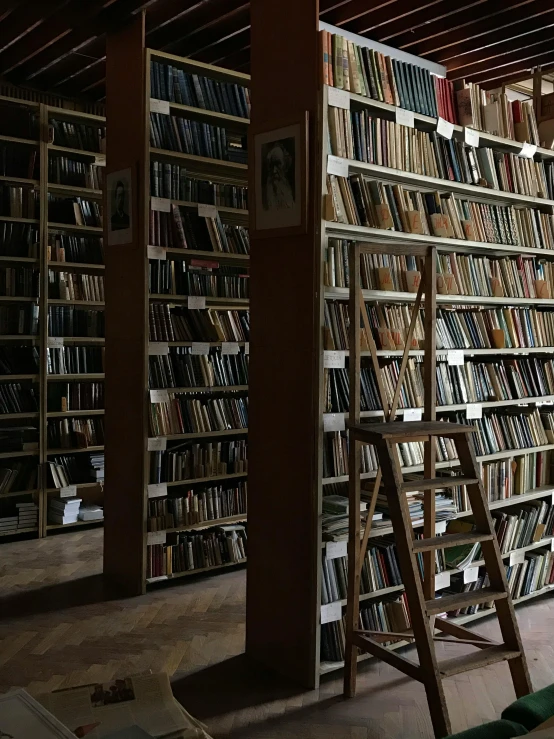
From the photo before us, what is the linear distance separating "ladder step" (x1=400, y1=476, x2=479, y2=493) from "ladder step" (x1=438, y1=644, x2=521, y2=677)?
0.65 m

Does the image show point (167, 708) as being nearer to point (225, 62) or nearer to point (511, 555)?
point (511, 555)

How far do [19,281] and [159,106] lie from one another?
1.95m

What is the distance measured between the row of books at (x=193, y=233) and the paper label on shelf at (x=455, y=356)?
136cm

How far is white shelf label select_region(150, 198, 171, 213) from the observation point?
4504 millimetres

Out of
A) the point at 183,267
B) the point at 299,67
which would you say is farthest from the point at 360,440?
the point at 183,267

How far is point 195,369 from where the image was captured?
15.9 ft

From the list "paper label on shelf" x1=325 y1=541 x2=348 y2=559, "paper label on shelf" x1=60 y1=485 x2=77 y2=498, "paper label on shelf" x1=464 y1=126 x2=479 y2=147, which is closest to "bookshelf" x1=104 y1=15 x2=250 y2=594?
"paper label on shelf" x1=60 y1=485 x2=77 y2=498

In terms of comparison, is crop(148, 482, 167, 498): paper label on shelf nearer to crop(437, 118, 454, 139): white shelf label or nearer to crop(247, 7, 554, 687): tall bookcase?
crop(247, 7, 554, 687): tall bookcase

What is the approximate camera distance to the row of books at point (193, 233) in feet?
15.0

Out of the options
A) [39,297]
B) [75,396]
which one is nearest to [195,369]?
[75,396]

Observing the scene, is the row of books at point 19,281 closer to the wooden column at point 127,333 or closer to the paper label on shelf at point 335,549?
the wooden column at point 127,333

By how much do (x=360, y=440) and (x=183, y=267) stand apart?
7.01 ft

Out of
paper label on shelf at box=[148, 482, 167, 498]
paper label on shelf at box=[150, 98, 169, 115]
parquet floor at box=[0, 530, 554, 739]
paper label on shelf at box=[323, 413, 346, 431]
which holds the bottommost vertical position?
parquet floor at box=[0, 530, 554, 739]

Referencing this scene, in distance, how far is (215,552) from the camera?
4848 mm
